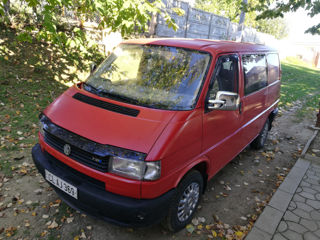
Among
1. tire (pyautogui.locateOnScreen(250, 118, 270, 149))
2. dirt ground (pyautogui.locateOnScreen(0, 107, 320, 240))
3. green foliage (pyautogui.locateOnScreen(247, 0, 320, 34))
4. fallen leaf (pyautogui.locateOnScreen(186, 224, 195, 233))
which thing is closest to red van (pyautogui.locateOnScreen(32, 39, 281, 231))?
fallen leaf (pyautogui.locateOnScreen(186, 224, 195, 233))

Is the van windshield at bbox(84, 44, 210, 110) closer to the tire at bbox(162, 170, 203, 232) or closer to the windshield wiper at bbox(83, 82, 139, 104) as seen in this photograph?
the windshield wiper at bbox(83, 82, 139, 104)

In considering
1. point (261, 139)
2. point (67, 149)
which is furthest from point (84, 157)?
point (261, 139)

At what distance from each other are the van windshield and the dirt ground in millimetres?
1560

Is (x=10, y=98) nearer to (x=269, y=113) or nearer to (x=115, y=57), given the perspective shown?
(x=115, y=57)

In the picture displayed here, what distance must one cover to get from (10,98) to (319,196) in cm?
678

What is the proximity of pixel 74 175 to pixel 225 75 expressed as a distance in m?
2.19

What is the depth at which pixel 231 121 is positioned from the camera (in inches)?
136

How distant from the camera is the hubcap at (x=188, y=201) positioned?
2.86m

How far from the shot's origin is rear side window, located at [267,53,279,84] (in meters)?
4.89

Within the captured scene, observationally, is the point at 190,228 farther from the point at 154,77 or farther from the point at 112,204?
the point at 154,77

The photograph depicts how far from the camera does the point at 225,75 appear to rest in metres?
3.21

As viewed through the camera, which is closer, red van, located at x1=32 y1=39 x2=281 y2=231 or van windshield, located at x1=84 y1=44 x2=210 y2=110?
red van, located at x1=32 y1=39 x2=281 y2=231

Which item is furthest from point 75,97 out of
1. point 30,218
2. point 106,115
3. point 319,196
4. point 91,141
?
point 319,196

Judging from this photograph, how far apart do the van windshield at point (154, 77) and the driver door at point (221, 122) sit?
231 mm
